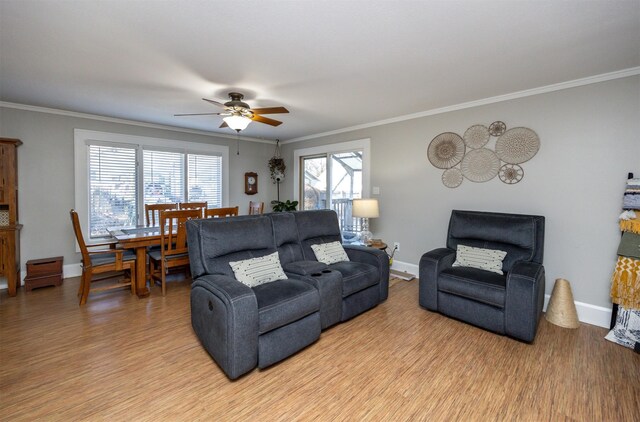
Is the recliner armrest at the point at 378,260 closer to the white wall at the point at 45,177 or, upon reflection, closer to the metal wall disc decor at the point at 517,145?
the metal wall disc decor at the point at 517,145

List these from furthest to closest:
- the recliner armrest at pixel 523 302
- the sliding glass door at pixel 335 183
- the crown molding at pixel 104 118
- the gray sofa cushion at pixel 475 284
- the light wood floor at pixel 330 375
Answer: the sliding glass door at pixel 335 183
the crown molding at pixel 104 118
the gray sofa cushion at pixel 475 284
the recliner armrest at pixel 523 302
the light wood floor at pixel 330 375

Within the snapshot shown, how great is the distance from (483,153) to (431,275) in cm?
173

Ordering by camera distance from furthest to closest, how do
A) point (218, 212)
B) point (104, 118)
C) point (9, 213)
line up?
point (104, 118) → point (218, 212) → point (9, 213)

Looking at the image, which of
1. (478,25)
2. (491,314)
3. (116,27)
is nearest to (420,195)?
(491,314)

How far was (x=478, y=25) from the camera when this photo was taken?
76.4 inches

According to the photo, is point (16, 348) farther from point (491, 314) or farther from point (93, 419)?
point (491, 314)

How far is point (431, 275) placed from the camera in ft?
9.92

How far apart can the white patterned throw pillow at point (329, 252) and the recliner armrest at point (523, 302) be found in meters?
1.62

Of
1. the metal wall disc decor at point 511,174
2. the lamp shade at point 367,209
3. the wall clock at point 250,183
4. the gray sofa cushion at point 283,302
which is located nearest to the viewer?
the gray sofa cushion at point 283,302

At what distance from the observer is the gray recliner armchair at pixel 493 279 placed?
2.46 metres

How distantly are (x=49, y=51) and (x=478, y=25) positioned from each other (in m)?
3.29

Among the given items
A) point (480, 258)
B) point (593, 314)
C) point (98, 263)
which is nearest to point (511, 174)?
point (480, 258)

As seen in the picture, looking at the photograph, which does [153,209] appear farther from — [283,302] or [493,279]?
[493,279]

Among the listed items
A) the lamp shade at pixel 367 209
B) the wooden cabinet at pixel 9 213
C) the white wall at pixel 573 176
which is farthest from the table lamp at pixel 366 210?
the wooden cabinet at pixel 9 213
